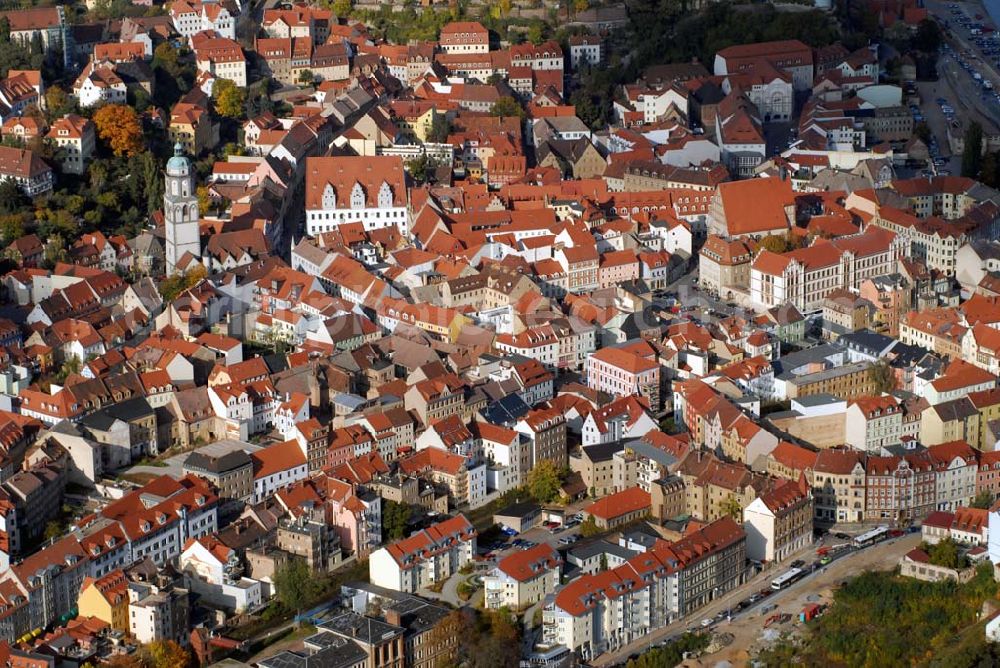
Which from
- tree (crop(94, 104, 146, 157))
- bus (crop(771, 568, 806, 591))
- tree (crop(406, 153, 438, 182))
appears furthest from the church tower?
bus (crop(771, 568, 806, 591))

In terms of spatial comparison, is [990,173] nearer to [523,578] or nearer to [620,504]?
[620,504]

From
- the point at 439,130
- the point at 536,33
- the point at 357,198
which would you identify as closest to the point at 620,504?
the point at 357,198

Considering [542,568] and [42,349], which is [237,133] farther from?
[542,568]

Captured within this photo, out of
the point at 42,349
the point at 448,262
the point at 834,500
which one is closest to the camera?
the point at 834,500

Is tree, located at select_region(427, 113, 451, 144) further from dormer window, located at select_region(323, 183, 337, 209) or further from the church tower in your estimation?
the church tower

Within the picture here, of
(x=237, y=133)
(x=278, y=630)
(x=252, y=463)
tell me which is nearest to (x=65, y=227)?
(x=237, y=133)

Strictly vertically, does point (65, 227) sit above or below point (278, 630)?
above

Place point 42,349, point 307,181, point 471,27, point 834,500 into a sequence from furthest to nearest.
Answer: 1. point 471,27
2. point 307,181
3. point 42,349
4. point 834,500
